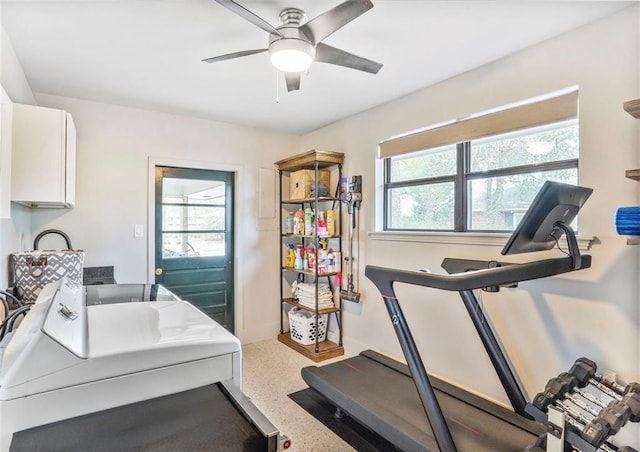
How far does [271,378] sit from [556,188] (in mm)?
2713

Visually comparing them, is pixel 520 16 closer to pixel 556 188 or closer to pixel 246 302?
pixel 556 188

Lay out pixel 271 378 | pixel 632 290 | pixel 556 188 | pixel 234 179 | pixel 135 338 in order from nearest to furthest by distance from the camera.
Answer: pixel 135 338
pixel 556 188
pixel 632 290
pixel 271 378
pixel 234 179

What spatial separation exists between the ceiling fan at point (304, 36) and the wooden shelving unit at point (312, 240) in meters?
1.54

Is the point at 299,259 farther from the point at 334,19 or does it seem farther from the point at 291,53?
the point at 334,19

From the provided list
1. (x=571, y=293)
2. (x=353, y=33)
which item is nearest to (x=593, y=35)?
(x=353, y=33)

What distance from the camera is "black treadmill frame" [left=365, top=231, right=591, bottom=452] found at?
162 cm

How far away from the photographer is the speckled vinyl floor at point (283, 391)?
228 cm

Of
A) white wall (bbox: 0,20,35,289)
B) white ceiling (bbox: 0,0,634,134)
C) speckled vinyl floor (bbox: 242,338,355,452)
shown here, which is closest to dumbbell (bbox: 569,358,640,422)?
speckled vinyl floor (bbox: 242,338,355,452)

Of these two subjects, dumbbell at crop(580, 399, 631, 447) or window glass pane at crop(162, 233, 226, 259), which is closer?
dumbbell at crop(580, 399, 631, 447)

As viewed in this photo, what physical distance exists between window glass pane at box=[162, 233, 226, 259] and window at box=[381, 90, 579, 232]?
75.8 inches

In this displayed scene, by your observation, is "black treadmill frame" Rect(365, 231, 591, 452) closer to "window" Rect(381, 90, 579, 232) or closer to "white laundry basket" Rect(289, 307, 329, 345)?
"window" Rect(381, 90, 579, 232)

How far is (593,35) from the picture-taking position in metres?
2.02

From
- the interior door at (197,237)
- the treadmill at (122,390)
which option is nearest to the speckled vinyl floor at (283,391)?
the interior door at (197,237)

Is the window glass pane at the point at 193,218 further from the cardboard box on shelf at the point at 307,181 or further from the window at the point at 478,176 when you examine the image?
the window at the point at 478,176
